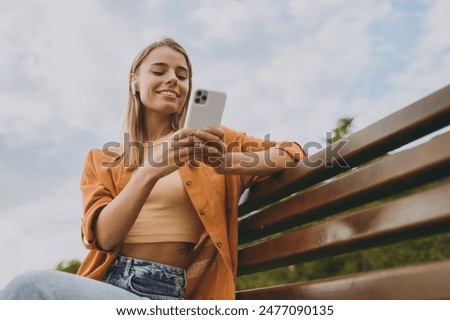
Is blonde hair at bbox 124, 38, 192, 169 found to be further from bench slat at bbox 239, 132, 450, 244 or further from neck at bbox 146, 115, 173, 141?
bench slat at bbox 239, 132, 450, 244

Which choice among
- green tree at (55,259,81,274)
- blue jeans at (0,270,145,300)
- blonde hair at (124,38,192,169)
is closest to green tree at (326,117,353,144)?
blonde hair at (124,38,192,169)

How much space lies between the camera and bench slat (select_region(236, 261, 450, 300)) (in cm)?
143

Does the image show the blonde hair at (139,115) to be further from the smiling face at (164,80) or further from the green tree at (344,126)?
the green tree at (344,126)

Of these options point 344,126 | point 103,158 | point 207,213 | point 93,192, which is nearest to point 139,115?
point 103,158

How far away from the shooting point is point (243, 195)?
9.78ft

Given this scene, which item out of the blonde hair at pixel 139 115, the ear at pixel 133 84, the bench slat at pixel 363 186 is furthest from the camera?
the ear at pixel 133 84

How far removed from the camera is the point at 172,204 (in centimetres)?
277

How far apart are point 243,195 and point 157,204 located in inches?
20.0

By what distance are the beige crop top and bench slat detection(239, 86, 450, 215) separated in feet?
1.15

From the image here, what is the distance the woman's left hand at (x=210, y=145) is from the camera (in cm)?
237

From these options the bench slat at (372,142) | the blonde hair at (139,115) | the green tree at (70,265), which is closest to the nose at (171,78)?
the blonde hair at (139,115)

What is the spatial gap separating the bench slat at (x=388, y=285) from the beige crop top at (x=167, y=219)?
0.70 m
